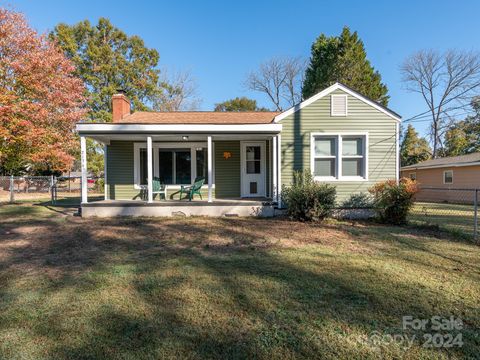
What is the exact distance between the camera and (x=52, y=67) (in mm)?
14430

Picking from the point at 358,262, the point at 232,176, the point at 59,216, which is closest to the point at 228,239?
the point at 358,262

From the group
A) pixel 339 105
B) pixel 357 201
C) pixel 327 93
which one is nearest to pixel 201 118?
pixel 327 93

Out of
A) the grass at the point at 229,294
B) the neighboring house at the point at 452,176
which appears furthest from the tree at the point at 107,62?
the neighboring house at the point at 452,176

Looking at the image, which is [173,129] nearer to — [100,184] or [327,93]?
[327,93]

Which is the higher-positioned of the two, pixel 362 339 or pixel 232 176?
pixel 232 176

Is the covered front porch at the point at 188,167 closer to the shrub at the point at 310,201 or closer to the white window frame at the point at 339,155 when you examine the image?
the white window frame at the point at 339,155

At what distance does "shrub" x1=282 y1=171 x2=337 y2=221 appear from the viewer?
8031 mm

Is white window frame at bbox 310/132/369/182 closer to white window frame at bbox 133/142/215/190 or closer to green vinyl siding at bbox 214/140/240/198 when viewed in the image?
green vinyl siding at bbox 214/140/240/198

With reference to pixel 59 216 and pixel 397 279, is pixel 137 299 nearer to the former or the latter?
pixel 397 279

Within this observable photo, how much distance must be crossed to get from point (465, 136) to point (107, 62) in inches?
1546

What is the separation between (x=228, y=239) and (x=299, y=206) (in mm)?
2876

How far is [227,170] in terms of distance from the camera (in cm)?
1077

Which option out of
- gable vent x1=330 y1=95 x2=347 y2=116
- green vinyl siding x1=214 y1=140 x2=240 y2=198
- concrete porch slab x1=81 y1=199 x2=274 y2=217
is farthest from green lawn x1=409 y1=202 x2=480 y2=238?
green vinyl siding x1=214 y1=140 x2=240 y2=198

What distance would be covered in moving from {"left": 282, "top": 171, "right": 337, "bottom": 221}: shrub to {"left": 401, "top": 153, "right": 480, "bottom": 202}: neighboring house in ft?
34.9
